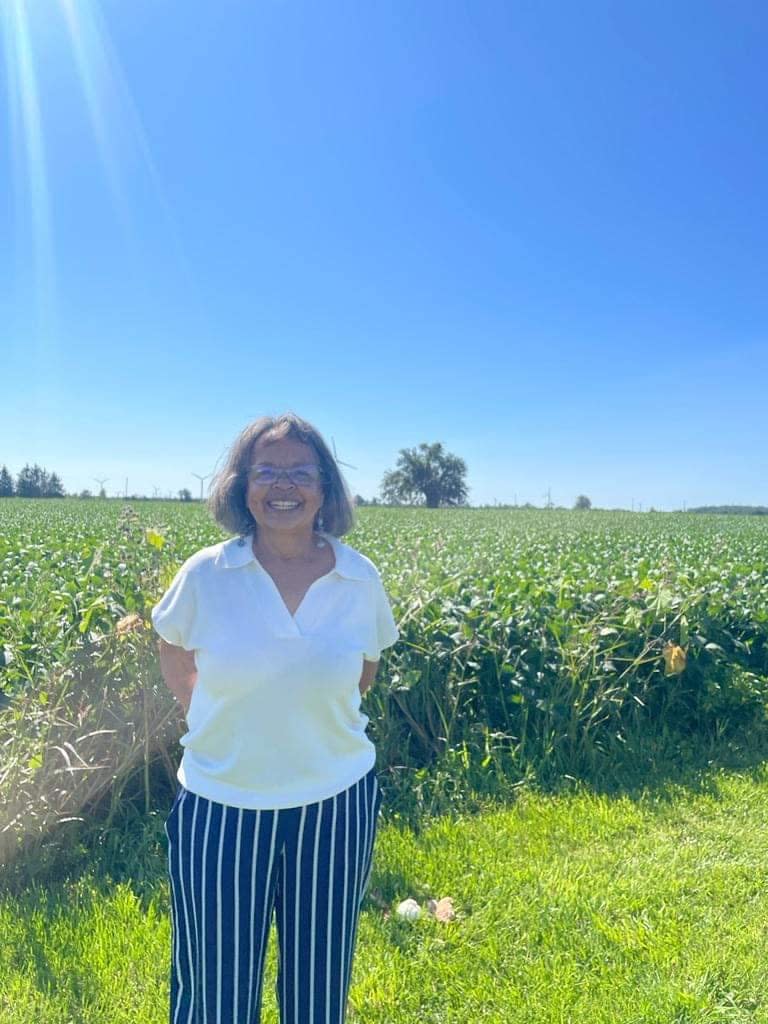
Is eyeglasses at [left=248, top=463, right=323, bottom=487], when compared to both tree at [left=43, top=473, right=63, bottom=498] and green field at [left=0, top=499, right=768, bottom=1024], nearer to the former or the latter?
green field at [left=0, top=499, right=768, bottom=1024]

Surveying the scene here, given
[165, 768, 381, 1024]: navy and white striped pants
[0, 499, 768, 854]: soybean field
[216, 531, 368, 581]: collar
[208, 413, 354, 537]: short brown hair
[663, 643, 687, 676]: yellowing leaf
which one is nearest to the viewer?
[165, 768, 381, 1024]: navy and white striped pants

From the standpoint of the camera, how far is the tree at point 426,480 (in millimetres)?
89188

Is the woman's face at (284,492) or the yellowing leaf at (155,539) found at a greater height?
the woman's face at (284,492)

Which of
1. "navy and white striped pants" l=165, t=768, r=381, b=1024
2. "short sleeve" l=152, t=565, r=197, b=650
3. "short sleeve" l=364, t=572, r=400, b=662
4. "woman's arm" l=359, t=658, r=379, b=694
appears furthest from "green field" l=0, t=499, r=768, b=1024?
"short sleeve" l=152, t=565, r=197, b=650

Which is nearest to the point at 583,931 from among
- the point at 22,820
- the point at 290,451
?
the point at 290,451

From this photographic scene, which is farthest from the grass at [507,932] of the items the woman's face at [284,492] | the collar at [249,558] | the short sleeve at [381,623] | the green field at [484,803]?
the woman's face at [284,492]

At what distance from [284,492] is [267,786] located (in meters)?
0.79

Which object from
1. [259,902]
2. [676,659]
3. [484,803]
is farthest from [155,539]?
[676,659]

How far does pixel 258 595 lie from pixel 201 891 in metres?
0.76

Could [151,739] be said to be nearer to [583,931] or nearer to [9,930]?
[9,930]

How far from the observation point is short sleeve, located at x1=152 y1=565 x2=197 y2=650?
1.79 metres

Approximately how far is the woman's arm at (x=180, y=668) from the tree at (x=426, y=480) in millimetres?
86763

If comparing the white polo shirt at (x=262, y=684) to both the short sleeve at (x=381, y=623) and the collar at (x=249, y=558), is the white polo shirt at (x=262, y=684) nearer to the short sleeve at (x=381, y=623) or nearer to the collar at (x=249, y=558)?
the collar at (x=249, y=558)

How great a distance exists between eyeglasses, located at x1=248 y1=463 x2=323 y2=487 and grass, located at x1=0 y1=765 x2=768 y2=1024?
188cm
